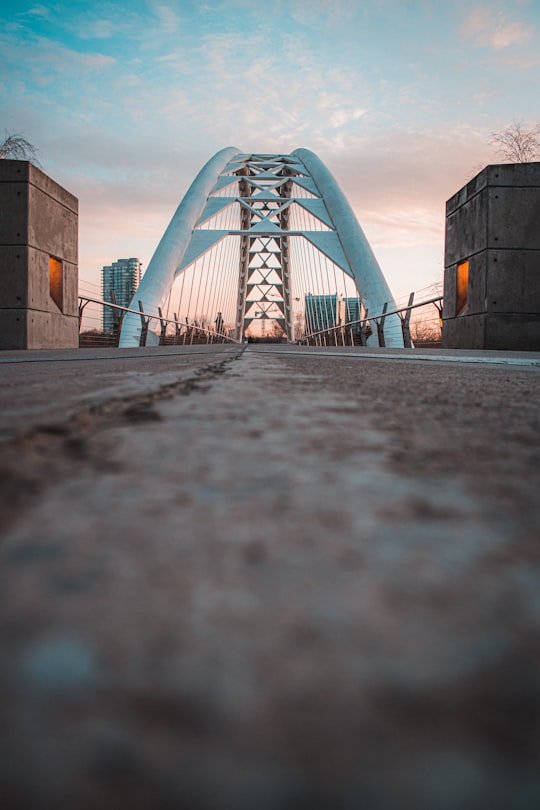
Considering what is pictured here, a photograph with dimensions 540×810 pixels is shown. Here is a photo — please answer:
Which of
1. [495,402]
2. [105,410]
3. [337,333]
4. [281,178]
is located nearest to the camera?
[105,410]

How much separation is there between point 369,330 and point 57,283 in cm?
785

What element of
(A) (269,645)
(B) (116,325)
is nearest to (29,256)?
(B) (116,325)

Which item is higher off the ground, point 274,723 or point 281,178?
point 281,178

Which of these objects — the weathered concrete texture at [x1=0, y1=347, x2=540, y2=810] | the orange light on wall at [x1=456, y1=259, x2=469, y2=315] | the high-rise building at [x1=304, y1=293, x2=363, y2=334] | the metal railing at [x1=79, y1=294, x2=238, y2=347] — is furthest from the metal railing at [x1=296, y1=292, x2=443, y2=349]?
the weathered concrete texture at [x1=0, y1=347, x2=540, y2=810]

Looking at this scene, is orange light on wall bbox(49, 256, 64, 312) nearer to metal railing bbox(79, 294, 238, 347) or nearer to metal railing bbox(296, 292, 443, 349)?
metal railing bbox(79, 294, 238, 347)

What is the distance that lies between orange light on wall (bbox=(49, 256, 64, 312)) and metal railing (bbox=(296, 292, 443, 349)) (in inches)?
190

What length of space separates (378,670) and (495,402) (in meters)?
0.69

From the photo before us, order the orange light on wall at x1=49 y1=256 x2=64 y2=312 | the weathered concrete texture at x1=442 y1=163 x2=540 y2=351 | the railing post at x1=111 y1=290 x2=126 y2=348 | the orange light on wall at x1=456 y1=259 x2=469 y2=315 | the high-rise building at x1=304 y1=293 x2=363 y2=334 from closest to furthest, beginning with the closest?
the weathered concrete texture at x1=442 y1=163 x2=540 y2=351
the orange light on wall at x1=456 y1=259 x2=469 y2=315
the orange light on wall at x1=49 y1=256 x2=64 y2=312
the railing post at x1=111 y1=290 x2=126 y2=348
the high-rise building at x1=304 y1=293 x2=363 y2=334

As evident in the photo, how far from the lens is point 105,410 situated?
585 mm

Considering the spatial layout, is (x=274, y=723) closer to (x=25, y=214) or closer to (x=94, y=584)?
(x=94, y=584)

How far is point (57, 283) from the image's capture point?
24.5ft

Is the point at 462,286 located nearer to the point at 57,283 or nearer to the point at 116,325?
the point at 57,283

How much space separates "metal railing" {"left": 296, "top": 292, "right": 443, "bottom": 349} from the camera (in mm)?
7996

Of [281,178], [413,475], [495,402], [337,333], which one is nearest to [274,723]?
[413,475]
